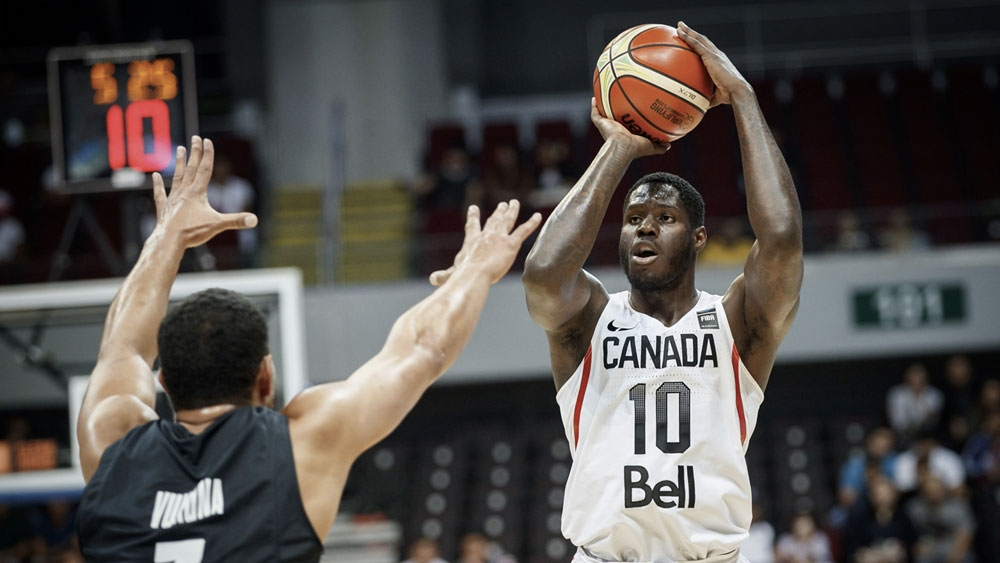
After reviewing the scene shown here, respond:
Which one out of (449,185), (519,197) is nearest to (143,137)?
(519,197)

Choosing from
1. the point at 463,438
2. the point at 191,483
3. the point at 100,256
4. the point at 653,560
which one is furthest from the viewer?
the point at 463,438

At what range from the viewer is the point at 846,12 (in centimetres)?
1819

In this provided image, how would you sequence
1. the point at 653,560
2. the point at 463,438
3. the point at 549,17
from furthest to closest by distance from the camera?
the point at 549,17
the point at 463,438
the point at 653,560

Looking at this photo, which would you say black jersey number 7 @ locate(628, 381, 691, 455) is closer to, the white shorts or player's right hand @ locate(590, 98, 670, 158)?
the white shorts

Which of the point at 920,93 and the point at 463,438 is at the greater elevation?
the point at 920,93

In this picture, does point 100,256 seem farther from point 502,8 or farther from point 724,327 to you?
point 724,327

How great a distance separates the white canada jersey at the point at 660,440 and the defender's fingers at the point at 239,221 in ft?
4.26

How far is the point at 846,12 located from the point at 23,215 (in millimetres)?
11939

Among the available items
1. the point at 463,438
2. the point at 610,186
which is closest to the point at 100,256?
the point at 463,438

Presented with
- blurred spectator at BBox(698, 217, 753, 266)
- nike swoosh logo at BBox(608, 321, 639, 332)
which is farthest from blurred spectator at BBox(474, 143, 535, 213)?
nike swoosh logo at BBox(608, 321, 639, 332)

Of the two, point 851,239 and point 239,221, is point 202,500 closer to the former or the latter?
point 239,221

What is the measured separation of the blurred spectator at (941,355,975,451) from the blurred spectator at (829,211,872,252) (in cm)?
174

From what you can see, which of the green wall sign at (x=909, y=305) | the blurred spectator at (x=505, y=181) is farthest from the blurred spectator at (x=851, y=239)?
the blurred spectator at (x=505, y=181)

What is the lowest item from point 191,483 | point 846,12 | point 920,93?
point 191,483
